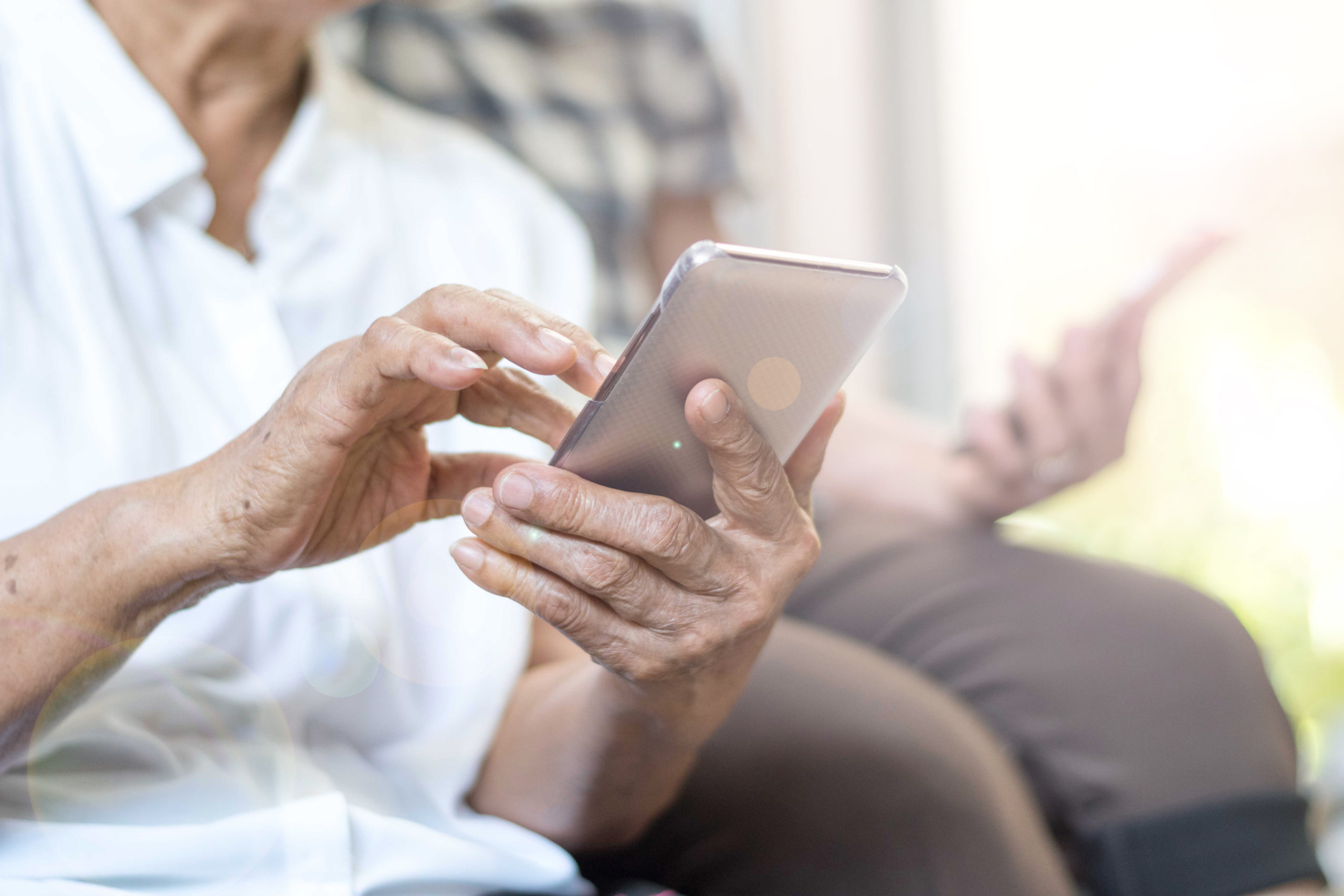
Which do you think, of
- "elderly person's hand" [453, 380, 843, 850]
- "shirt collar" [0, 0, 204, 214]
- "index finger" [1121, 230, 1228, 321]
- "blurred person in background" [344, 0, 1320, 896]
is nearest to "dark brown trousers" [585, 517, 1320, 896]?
"blurred person in background" [344, 0, 1320, 896]

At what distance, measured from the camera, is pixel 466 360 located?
33cm

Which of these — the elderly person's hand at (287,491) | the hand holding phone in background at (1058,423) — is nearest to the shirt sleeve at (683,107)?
the hand holding phone in background at (1058,423)

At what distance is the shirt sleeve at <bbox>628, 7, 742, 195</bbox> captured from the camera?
3.46ft

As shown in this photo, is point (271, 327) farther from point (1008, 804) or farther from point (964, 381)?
point (964, 381)

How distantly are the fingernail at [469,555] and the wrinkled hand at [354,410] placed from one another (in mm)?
58

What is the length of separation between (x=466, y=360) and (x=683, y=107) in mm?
832

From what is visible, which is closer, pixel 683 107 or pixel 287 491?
pixel 287 491

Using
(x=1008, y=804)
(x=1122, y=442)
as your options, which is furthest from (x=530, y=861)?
(x=1122, y=442)

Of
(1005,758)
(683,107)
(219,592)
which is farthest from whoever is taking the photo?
(683,107)

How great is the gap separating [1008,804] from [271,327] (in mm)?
526

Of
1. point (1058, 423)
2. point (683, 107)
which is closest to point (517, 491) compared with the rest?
point (1058, 423)

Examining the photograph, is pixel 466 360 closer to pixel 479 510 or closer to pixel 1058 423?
pixel 479 510

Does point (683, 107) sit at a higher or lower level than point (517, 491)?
higher

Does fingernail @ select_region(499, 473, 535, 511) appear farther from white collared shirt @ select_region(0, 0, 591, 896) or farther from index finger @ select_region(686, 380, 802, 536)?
white collared shirt @ select_region(0, 0, 591, 896)
